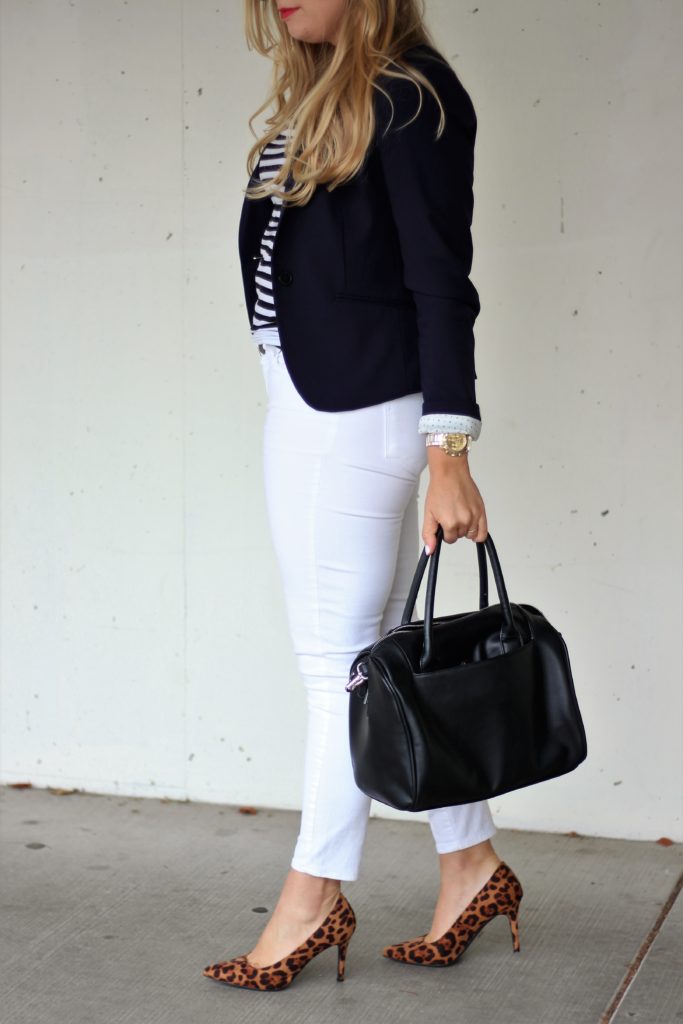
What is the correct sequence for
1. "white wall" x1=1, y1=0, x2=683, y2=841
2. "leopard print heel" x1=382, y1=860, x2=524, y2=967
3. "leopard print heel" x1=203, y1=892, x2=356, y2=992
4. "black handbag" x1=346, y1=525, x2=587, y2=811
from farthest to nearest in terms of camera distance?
1. "white wall" x1=1, y1=0, x2=683, y2=841
2. "leopard print heel" x1=382, y1=860, x2=524, y2=967
3. "leopard print heel" x1=203, y1=892, x2=356, y2=992
4. "black handbag" x1=346, y1=525, x2=587, y2=811

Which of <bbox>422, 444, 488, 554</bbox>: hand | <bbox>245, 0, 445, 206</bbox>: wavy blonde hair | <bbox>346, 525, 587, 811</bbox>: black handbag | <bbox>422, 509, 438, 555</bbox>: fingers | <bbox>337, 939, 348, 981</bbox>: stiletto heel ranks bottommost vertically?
<bbox>337, 939, 348, 981</bbox>: stiletto heel

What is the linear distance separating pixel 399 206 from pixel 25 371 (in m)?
1.65

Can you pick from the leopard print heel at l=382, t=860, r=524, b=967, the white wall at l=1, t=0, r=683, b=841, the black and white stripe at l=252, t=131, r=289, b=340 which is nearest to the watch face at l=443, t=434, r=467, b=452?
the black and white stripe at l=252, t=131, r=289, b=340

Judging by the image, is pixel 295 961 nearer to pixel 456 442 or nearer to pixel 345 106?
pixel 456 442

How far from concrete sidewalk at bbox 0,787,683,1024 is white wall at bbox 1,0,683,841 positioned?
Answer: 20 centimetres

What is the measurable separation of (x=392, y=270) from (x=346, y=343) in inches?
5.4

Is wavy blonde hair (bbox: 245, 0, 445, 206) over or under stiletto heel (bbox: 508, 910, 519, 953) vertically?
over

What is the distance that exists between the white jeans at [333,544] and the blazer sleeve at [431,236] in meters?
0.13

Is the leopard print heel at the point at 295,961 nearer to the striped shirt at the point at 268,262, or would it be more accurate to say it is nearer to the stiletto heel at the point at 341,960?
the stiletto heel at the point at 341,960

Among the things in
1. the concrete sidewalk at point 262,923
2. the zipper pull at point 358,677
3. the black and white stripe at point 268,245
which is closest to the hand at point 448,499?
the zipper pull at point 358,677

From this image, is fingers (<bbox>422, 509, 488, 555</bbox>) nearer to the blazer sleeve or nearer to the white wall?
the blazer sleeve

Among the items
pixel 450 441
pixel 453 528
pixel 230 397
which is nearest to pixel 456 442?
pixel 450 441

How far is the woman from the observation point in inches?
71.1

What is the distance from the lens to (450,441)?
182cm
